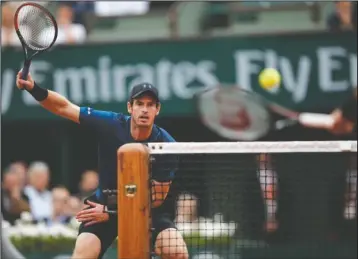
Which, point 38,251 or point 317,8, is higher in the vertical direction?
point 317,8

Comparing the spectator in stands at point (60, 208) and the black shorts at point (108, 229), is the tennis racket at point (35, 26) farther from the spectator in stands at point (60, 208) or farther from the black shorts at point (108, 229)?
the spectator in stands at point (60, 208)

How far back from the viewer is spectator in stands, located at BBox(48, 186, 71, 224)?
1042 centimetres

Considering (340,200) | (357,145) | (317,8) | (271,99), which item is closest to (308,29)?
(317,8)

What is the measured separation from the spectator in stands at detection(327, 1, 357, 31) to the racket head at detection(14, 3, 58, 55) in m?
5.29

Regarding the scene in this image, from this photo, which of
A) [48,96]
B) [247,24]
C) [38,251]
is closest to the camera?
[48,96]

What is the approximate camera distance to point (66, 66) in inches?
452

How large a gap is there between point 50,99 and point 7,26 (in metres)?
5.68

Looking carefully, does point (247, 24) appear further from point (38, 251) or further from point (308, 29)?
point (38, 251)

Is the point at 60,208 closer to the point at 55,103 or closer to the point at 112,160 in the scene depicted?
the point at 112,160

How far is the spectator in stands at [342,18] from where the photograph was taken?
35.4 ft

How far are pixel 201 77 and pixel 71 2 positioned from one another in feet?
6.15

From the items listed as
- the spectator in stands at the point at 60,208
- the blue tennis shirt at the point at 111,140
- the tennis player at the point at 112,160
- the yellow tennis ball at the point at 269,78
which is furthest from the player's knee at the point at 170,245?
the yellow tennis ball at the point at 269,78

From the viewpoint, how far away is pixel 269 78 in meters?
10.6

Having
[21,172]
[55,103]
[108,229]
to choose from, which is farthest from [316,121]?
[55,103]
